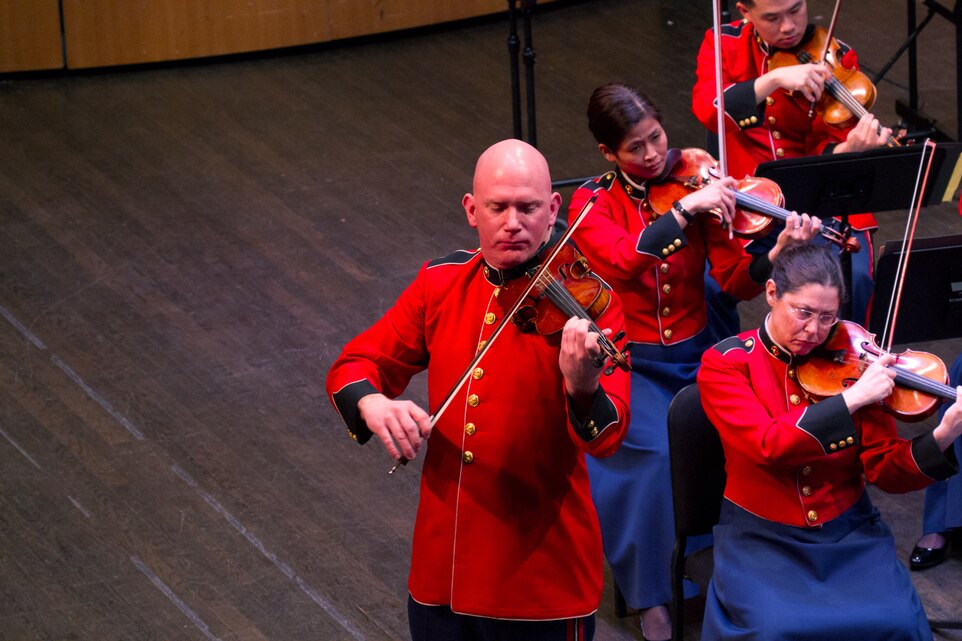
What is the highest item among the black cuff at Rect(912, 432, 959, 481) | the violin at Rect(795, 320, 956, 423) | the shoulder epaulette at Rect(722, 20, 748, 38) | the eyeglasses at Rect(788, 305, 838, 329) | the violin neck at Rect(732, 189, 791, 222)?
the shoulder epaulette at Rect(722, 20, 748, 38)

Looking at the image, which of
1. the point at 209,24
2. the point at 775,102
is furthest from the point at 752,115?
the point at 209,24

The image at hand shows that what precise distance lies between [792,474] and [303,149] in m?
3.36

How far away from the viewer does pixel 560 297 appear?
2256 mm

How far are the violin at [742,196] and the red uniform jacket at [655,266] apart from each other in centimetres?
5

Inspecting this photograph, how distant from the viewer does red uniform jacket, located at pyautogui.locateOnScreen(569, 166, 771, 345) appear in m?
3.40

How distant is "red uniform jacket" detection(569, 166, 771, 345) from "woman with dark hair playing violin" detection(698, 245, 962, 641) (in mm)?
457

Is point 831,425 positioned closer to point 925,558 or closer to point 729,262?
point 729,262

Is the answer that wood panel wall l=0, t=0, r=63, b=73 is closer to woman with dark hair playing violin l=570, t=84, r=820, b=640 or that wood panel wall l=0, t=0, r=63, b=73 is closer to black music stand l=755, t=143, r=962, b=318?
woman with dark hair playing violin l=570, t=84, r=820, b=640

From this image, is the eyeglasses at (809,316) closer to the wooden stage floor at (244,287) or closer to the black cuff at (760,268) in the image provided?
the black cuff at (760,268)

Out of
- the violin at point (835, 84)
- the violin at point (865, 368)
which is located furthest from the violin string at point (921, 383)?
the violin at point (835, 84)

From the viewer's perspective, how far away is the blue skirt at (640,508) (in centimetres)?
338

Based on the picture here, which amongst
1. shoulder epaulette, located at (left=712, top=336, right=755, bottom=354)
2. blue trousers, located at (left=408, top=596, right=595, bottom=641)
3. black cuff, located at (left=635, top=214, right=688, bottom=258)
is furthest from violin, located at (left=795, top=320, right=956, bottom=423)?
blue trousers, located at (left=408, top=596, right=595, bottom=641)

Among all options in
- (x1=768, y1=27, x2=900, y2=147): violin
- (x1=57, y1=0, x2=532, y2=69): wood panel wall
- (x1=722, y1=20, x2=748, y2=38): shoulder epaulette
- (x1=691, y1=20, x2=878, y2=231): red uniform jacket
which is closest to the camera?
(x1=768, y1=27, x2=900, y2=147): violin

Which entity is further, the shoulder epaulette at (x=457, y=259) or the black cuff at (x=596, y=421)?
the shoulder epaulette at (x=457, y=259)
